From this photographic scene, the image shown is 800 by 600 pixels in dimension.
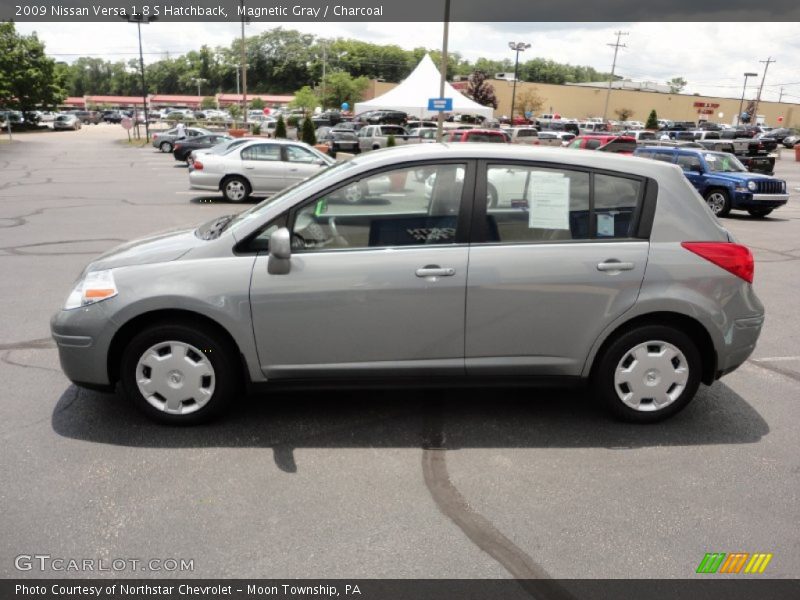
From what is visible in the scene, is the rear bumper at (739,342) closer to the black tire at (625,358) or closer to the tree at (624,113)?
the black tire at (625,358)

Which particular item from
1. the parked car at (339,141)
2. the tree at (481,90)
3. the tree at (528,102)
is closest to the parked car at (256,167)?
the parked car at (339,141)

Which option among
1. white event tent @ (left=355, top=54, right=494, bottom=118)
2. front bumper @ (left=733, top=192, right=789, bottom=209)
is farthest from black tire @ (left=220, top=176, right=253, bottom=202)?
white event tent @ (left=355, top=54, right=494, bottom=118)

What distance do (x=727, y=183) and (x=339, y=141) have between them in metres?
20.4

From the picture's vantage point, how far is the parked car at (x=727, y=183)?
15.8 metres

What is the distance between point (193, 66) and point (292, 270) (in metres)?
Answer: 195

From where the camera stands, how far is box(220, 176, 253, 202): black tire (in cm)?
1642

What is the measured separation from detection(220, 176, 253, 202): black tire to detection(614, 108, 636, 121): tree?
84723 millimetres

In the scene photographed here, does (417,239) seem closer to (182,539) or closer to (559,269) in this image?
(559,269)

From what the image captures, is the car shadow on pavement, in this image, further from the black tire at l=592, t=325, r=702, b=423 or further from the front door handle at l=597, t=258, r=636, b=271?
the front door handle at l=597, t=258, r=636, b=271

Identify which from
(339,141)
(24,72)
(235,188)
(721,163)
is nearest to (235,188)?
(235,188)

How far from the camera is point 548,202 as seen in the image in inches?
162

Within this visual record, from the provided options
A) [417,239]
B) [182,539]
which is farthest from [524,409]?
[182,539]

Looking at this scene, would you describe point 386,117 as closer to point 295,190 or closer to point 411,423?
point 295,190

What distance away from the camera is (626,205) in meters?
4.16
